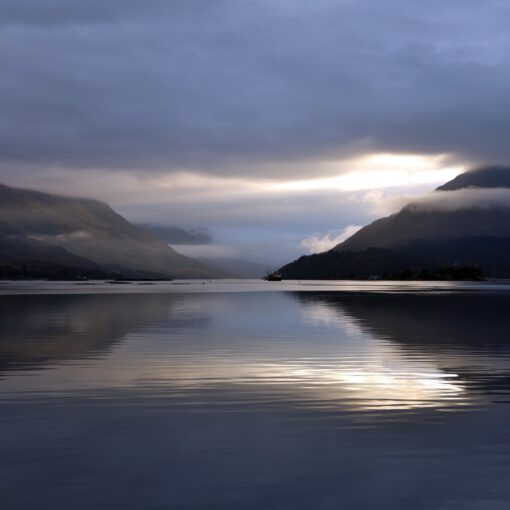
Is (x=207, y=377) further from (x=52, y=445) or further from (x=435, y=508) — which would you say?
(x=435, y=508)

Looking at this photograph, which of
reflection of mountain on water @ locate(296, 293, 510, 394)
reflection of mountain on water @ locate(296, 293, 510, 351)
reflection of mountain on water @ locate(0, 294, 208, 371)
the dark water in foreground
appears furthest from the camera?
reflection of mountain on water @ locate(296, 293, 510, 351)

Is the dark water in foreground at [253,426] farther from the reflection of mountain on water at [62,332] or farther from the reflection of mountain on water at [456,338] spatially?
the reflection of mountain on water at [62,332]

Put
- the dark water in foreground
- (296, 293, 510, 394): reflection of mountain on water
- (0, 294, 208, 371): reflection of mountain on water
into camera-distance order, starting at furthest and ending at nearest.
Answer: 1. (0, 294, 208, 371): reflection of mountain on water
2. (296, 293, 510, 394): reflection of mountain on water
3. the dark water in foreground

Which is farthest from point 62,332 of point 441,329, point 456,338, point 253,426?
point 253,426

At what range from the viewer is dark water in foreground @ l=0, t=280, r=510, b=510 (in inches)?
650

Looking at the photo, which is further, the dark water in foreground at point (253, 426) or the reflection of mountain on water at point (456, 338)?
the reflection of mountain on water at point (456, 338)

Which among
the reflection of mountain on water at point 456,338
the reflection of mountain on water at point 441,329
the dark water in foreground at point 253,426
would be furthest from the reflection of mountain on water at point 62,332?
the reflection of mountain on water at point 456,338

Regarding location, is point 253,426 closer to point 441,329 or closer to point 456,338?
point 456,338

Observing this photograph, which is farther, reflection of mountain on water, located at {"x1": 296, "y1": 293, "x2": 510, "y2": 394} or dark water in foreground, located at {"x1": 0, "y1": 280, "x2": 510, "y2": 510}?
reflection of mountain on water, located at {"x1": 296, "y1": 293, "x2": 510, "y2": 394}

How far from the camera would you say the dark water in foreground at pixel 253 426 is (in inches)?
650

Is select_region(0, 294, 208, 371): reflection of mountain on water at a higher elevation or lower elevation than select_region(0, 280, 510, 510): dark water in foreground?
higher

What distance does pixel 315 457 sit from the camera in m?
19.2

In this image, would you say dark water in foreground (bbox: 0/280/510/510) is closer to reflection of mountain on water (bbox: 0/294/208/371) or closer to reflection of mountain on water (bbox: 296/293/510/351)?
reflection of mountain on water (bbox: 0/294/208/371)

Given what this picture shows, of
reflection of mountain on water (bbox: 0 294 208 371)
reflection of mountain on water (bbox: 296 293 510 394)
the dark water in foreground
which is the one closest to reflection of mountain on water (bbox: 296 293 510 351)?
reflection of mountain on water (bbox: 296 293 510 394)
